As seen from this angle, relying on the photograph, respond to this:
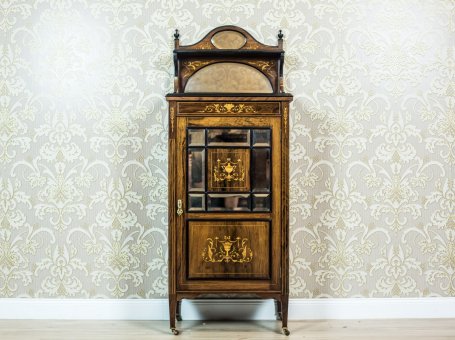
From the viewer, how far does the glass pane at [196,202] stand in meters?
2.87

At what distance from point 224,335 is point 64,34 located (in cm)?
210

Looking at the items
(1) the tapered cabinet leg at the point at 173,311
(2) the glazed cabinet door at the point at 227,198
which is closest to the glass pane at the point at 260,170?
(2) the glazed cabinet door at the point at 227,198

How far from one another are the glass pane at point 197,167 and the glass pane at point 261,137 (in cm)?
30

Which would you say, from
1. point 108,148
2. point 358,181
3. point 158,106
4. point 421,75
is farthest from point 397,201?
point 108,148

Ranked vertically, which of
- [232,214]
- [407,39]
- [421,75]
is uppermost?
[407,39]

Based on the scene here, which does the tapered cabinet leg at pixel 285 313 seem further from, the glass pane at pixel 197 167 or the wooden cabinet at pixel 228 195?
the glass pane at pixel 197 167

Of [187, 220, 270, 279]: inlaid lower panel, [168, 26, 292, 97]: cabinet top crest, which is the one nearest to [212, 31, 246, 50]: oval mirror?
[168, 26, 292, 97]: cabinet top crest

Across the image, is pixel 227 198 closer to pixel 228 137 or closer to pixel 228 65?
pixel 228 137

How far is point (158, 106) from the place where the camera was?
327cm

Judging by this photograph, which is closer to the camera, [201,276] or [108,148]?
[201,276]

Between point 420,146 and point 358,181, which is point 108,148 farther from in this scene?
point 420,146

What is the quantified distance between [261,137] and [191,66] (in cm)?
65

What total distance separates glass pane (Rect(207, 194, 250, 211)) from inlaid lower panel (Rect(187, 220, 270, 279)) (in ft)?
0.26

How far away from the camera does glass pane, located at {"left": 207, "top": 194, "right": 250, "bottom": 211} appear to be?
2.87 metres
